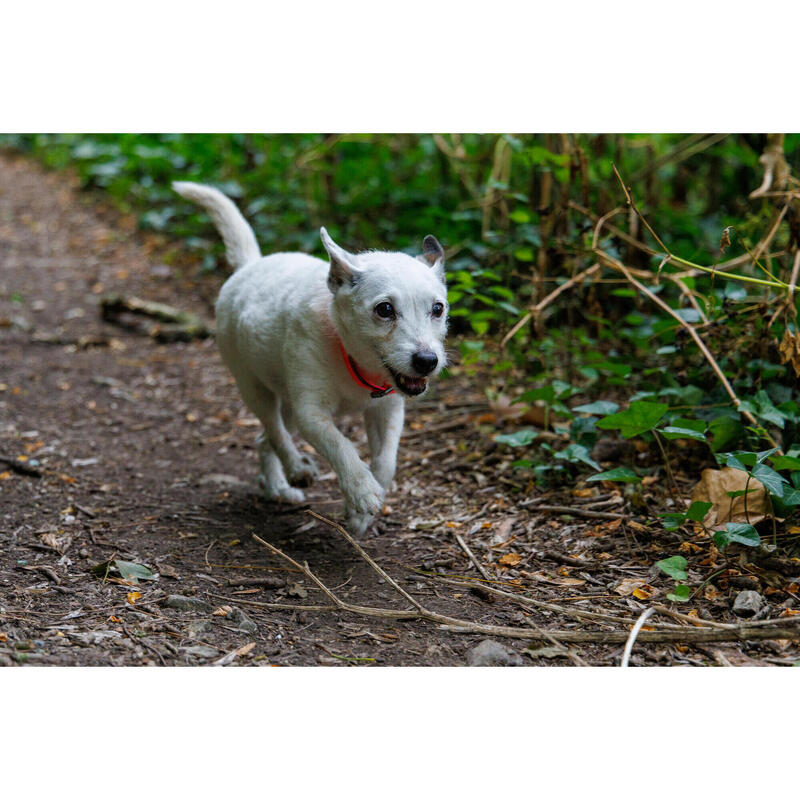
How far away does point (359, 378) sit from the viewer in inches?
174

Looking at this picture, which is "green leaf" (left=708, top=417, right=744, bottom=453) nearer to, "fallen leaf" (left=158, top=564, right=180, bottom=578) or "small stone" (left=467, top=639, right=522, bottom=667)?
"small stone" (left=467, top=639, right=522, bottom=667)

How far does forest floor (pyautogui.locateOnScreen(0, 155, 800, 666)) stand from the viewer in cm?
355

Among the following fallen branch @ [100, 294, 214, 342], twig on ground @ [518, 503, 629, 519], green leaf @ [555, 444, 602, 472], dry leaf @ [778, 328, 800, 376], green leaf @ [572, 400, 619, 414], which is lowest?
fallen branch @ [100, 294, 214, 342]

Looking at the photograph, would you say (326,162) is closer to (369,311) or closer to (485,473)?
(485,473)

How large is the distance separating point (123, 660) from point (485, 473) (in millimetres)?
2789

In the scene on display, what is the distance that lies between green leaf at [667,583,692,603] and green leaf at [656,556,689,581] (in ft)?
0.17

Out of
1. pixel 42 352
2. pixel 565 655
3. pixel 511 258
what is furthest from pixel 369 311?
pixel 42 352

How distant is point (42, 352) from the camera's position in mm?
8016

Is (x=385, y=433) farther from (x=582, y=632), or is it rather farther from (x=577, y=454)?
(x=582, y=632)

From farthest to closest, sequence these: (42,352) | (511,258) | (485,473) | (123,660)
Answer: (42,352) → (511,258) → (485,473) → (123,660)

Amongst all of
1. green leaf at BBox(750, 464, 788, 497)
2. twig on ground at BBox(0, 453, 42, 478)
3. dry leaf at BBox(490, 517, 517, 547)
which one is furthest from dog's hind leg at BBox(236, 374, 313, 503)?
green leaf at BBox(750, 464, 788, 497)

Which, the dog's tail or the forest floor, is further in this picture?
the dog's tail

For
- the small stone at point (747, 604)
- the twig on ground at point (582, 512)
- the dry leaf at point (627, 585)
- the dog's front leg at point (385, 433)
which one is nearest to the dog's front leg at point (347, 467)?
the dog's front leg at point (385, 433)

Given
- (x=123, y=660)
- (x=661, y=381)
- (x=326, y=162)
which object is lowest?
(x=123, y=660)
